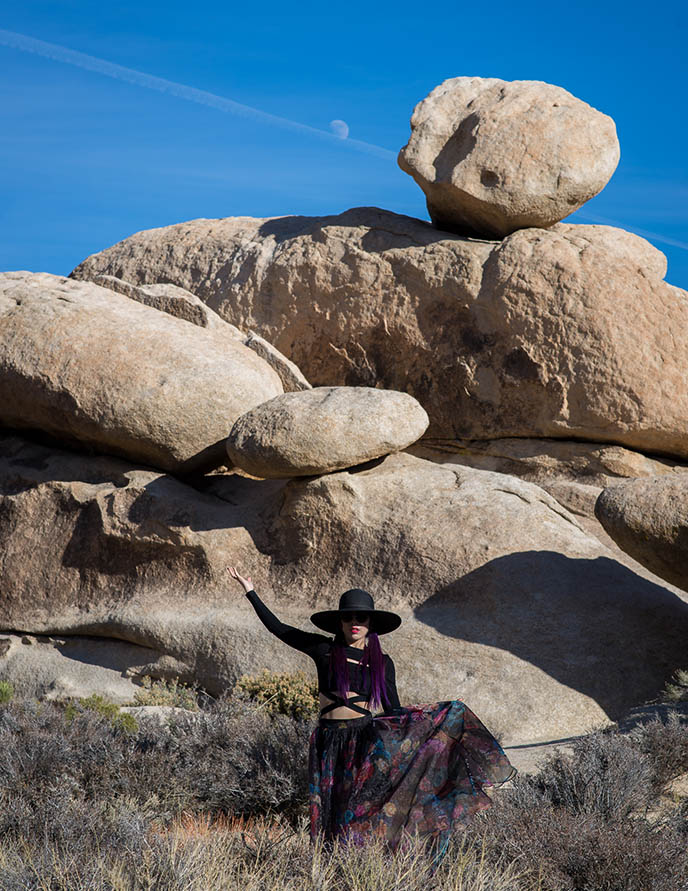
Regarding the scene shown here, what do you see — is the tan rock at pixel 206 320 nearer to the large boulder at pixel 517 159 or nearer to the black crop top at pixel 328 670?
the large boulder at pixel 517 159

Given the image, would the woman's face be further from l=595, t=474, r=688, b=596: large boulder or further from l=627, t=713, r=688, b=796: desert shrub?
l=595, t=474, r=688, b=596: large boulder

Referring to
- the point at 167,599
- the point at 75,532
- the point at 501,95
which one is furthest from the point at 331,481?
the point at 501,95

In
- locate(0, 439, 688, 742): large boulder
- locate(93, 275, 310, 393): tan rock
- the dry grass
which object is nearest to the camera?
the dry grass

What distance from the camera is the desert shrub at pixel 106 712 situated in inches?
296

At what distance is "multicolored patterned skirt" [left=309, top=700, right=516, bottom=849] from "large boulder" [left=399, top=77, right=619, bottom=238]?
922 cm

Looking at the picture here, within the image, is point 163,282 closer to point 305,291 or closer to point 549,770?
A: point 305,291

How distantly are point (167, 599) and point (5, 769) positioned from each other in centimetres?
425

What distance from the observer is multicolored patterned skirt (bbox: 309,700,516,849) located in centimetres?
485

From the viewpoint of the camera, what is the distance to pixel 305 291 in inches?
540

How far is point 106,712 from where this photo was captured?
27.3ft

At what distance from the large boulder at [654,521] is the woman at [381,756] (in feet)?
13.3

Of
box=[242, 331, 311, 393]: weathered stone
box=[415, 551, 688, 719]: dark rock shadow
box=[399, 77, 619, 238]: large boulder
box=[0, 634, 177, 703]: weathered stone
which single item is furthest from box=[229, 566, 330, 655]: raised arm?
box=[399, 77, 619, 238]: large boulder

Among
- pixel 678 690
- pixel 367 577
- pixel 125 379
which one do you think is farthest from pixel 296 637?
pixel 125 379

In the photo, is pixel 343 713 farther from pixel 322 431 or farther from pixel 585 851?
pixel 322 431
